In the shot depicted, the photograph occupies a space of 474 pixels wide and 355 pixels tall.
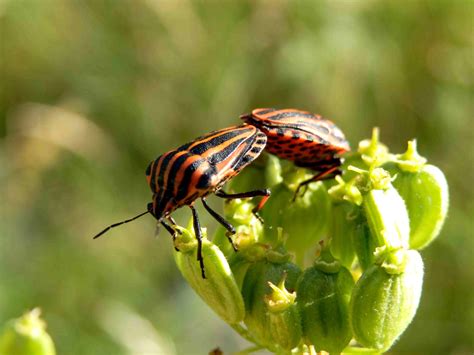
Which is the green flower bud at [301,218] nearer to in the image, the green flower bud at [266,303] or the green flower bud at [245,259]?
the green flower bud at [245,259]

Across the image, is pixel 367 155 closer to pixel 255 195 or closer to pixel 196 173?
pixel 255 195

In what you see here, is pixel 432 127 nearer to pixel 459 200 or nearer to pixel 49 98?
pixel 459 200

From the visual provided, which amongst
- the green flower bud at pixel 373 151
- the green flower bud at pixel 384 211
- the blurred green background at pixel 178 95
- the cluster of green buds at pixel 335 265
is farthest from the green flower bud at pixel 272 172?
the blurred green background at pixel 178 95

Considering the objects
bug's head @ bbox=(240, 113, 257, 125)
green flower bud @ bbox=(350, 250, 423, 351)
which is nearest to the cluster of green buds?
green flower bud @ bbox=(350, 250, 423, 351)

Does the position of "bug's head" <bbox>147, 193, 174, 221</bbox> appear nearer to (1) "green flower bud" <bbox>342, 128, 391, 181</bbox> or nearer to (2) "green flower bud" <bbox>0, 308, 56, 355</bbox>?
(1) "green flower bud" <bbox>342, 128, 391, 181</bbox>

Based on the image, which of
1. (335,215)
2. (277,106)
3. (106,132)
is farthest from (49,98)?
(335,215)

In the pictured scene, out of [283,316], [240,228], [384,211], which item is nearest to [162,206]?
[240,228]
